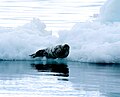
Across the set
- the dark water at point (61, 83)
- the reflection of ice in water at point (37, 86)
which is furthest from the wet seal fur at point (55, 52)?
the reflection of ice in water at point (37, 86)

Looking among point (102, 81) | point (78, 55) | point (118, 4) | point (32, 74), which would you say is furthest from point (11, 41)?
point (102, 81)

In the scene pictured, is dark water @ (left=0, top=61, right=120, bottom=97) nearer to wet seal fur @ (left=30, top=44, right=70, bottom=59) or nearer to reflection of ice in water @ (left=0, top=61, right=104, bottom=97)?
reflection of ice in water @ (left=0, top=61, right=104, bottom=97)

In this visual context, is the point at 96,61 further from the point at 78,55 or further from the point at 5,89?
the point at 5,89

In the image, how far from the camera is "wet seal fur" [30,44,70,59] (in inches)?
1561

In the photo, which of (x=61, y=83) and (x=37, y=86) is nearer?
(x=37, y=86)

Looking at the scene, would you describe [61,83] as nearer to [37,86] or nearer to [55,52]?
[37,86]

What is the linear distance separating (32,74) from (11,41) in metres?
15.2

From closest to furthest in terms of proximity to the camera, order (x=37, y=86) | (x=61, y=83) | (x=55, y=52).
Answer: (x=37, y=86) < (x=61, y=83) < (x=55, y=52)

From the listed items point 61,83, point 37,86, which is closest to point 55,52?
point 61,83

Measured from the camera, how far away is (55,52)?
132ft

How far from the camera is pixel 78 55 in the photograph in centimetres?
3894

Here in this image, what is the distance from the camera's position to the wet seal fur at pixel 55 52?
39656 millimetres

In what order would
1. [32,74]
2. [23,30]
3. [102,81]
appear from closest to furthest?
1. [102,81]
2. [32,74]
3. [23,30]

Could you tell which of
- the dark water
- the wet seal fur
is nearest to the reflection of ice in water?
the dark water
